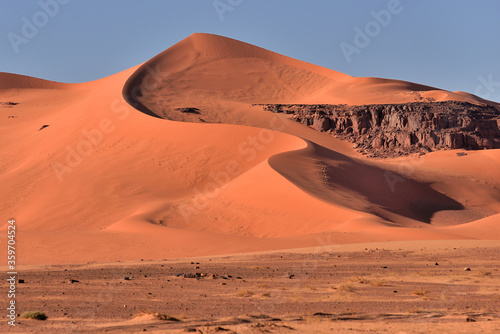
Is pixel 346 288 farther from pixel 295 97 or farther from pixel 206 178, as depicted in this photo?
pixel 295 97

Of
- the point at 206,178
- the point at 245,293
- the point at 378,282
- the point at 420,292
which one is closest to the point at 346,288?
the point at 378,282

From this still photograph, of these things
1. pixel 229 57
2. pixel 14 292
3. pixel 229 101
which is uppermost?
pixel 229 57

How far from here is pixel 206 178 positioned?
3969cm

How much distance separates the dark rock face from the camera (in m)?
53.5

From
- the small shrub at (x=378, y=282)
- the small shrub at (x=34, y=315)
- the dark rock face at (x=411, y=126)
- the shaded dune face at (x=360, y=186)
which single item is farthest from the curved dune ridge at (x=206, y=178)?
the small shrub at (x=34, y=315)

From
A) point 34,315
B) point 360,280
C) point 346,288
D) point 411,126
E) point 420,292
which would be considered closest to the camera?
point 34,315

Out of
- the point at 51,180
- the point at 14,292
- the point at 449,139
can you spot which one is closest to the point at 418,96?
the point at 449,139

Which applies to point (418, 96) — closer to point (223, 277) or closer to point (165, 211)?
point (165, 211)

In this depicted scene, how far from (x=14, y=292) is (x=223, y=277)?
216 inches

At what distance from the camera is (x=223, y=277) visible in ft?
54.0

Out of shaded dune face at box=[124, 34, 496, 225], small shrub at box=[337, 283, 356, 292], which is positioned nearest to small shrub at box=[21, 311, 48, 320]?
small shrub at box=[337, 283, 356, 292]

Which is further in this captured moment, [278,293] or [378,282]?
[378,282]

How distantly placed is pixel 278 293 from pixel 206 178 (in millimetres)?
26213

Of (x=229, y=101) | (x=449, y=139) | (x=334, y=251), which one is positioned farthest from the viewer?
(x=229, y=101)
